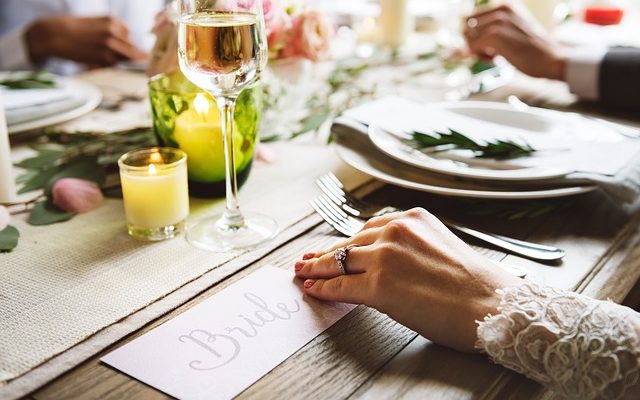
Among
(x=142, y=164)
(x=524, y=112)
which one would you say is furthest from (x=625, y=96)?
(x=142, y=164)

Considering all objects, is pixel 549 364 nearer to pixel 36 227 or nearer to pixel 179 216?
pixel 179 216

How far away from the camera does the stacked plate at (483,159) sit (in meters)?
0.88

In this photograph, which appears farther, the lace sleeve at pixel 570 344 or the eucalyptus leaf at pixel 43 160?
the eucalyptus leaf at pixel 43 160

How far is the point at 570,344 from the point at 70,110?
3.41 feet

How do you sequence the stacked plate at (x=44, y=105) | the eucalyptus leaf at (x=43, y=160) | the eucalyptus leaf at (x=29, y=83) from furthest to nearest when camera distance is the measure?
the eucalyptus leaf at (x=29, y=83) → the stacked plate at (x=44, y=105) → the eucalyptus leaf at (x=43, y=160)

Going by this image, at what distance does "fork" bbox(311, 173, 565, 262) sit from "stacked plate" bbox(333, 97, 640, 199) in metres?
0.05

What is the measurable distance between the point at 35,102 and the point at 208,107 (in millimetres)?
450

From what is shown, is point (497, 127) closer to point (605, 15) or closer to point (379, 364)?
point (379, 364)

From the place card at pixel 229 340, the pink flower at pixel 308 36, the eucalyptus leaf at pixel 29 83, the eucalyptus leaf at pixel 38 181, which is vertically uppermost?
the pink flower at pixel 308 36

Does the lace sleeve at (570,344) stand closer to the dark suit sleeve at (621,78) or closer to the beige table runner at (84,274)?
the beige table runner at (84,274)

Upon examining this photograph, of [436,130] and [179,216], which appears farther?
[436,130]

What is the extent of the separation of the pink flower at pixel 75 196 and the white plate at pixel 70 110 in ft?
0.93

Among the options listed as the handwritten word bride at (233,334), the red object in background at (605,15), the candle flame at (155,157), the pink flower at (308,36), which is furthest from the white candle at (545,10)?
the handwritten word bride at (233,334)

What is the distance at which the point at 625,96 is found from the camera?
136 cm
